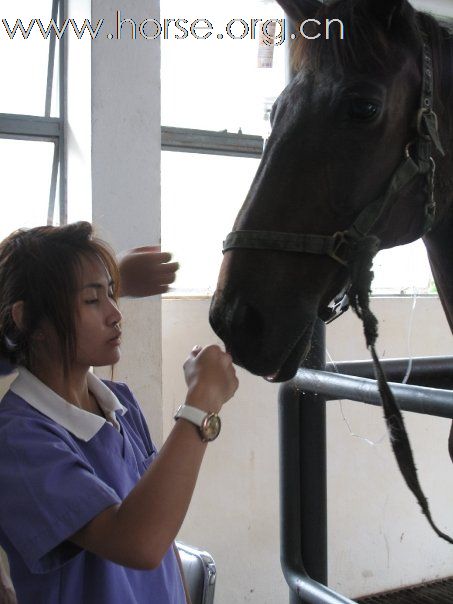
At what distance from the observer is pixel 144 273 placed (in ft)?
3.12

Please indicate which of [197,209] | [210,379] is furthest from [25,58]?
[210,379]

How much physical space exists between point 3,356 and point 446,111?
0.60m

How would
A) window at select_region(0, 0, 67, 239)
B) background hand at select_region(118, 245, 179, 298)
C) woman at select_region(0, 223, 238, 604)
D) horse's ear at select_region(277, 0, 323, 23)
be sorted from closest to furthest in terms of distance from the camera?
woman at select_region(0, 223, 238, 604)
horse's ear at select_region(277, 0, 323, 23)
background hand at select_region(118, 245, 179, 298)
window at select_region(0, 0, 67, 239)

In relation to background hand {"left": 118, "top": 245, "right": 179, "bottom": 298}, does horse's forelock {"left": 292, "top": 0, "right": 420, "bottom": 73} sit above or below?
above

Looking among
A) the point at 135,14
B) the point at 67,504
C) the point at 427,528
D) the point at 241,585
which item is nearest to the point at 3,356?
the point at 67,504

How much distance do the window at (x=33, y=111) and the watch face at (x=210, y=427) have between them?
1447mm

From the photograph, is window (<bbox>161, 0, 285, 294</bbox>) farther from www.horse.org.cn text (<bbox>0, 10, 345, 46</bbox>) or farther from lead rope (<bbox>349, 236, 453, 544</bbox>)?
lead rope (<bbox>349, 236, 453, 544</bbox>)

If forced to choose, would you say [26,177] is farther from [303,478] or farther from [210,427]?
[210,427]

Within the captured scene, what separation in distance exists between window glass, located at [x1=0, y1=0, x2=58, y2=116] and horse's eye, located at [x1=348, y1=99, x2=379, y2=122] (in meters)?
1.52

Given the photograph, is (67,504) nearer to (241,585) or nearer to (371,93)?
(371,93)

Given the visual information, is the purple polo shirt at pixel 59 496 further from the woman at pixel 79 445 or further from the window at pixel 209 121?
the window at pixel 209 121

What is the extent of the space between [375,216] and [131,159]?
1.18m

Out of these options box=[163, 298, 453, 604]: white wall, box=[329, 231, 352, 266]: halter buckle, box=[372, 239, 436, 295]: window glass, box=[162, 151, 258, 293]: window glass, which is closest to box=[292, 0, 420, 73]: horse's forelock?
box=[329, 231, 352, 266]: halter buckle

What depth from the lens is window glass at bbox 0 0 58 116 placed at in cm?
198
